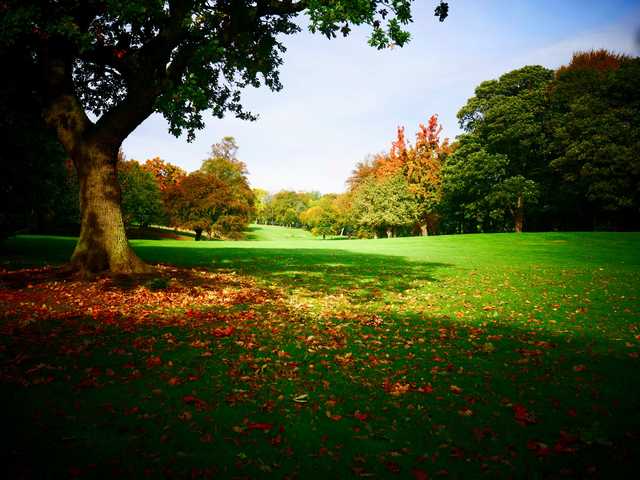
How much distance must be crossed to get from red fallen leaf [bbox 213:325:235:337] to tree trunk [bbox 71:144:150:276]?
249 inches

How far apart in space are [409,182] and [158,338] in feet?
197

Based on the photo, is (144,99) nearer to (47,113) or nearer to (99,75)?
(47,113)

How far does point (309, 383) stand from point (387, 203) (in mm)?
56844

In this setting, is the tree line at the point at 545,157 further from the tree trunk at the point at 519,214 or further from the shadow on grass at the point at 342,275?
the shadow on grass at the point at 342,275

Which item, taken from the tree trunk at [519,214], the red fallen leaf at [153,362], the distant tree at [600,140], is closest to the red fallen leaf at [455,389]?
the red fallen leaf at [153,362]

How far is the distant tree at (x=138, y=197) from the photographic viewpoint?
55188 mm

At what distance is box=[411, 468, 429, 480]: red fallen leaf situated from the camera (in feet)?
11.0

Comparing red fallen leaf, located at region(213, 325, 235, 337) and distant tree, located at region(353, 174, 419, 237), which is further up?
distant tree, located at region(353, 174, 419, 237)

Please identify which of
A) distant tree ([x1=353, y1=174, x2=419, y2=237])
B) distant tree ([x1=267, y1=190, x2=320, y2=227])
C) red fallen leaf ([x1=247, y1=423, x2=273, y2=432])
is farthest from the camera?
distant tree ([x1=267, y1=190, x2=320, y2=227])

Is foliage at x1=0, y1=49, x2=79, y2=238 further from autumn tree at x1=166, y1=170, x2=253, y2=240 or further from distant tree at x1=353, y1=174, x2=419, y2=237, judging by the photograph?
distant tree at x1=353, y1=174, x2=419, y2=237

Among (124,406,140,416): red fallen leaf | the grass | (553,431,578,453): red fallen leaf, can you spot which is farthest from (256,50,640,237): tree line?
(124,406,140,416): red fallen leaf

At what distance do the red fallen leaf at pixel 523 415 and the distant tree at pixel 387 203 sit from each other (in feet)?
184

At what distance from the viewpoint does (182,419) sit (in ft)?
13.6

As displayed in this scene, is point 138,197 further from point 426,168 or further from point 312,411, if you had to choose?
point 312,411
